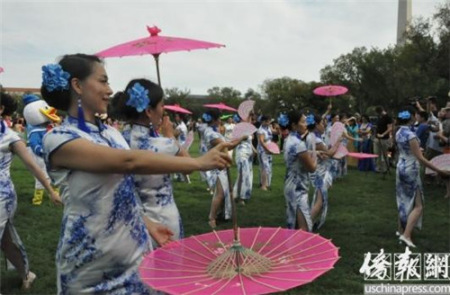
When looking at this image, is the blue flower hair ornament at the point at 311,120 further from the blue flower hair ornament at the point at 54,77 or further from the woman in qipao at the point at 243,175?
the blue flower hair ornament at the point at 54,77

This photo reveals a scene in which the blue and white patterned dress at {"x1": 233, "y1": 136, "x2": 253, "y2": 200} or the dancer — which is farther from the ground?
the dancer

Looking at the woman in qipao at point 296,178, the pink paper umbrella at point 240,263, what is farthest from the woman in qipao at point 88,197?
the woman in qipao at point 296,178

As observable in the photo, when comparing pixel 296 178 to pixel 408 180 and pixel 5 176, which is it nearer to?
pixel 408 180

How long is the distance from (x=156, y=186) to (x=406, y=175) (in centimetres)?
379

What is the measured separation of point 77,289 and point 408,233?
484 cm

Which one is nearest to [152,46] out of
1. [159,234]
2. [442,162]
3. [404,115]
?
[159,234]

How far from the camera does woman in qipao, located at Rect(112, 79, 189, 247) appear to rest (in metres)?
3.35

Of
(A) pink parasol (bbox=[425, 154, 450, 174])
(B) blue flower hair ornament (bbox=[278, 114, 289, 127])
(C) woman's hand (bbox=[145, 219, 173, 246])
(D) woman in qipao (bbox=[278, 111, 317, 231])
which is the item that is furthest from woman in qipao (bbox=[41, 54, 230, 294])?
(A) pink parasol (bbox=[425, 154, 450, 174])

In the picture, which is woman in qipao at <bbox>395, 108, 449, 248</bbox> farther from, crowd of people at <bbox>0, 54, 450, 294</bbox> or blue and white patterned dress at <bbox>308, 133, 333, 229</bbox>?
crowd of people at <bbox>0, 54, 450, 294</bbox>

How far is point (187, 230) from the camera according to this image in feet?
23.1

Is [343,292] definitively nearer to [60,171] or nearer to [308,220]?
[308,220]

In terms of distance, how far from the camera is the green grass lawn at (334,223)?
4.86 m

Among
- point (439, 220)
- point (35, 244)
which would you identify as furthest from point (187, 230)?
point (439, 220)

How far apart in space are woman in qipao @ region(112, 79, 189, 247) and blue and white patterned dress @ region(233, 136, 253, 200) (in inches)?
226
